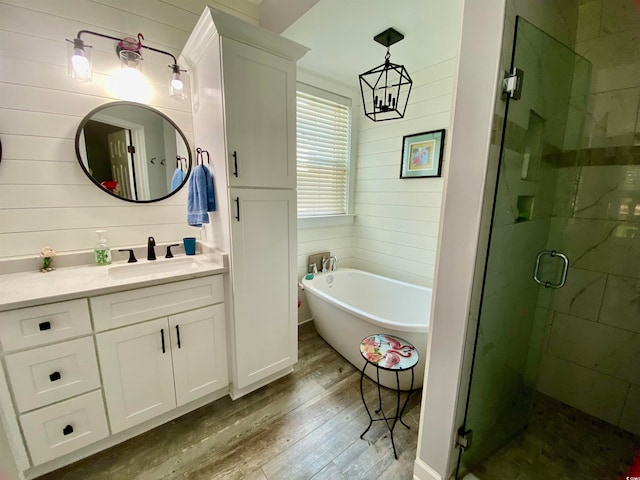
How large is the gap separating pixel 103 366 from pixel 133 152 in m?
1.32

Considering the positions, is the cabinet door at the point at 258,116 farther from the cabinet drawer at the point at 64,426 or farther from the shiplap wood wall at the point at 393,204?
the cabinet drawer at the point at 64,426

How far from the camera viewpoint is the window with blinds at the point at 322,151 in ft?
8.32

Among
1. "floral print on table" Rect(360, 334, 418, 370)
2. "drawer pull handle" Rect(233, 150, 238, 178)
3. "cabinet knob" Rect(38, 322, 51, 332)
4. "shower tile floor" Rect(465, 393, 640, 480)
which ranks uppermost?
"drawer pull handle" Rect(233, 150, 238, 178)

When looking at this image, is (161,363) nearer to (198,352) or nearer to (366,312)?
(198,352)

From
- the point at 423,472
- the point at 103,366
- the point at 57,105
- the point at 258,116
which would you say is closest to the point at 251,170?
the point at 258,116

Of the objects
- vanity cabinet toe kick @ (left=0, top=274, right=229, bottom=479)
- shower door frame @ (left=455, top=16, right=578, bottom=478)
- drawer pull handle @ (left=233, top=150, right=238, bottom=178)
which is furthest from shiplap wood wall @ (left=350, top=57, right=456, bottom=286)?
vanity cabinet toe kick @ (left=0, top=274, right=229, bottom=479)

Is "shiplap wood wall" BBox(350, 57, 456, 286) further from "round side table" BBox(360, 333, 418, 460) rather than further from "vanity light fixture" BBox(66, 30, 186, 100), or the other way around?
"vanity light fixture" BBox(66, 30, 186, 100)

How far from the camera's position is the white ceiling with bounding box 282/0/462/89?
155 centimetres

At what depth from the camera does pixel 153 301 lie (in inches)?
55.9

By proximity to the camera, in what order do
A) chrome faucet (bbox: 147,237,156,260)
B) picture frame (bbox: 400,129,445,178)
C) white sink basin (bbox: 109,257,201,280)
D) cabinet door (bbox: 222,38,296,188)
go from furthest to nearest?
picture frame (bbox: 400,129,445,178) → chrome faucet (bbox: 147,237,156,260) → white sink basin (bbox: 109,257,201,280) → cabinet door (bbox: 222,38,296,188)

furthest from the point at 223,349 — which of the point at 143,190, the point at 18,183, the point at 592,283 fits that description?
the point at 592,283

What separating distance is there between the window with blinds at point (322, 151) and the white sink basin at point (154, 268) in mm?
1224

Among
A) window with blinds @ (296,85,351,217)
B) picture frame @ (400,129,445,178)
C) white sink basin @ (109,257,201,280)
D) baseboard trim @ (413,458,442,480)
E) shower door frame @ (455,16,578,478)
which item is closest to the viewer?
shower door frame @ (455,16,578,478)

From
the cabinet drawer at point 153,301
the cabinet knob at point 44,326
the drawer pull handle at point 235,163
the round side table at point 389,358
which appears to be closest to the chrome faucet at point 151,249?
the cabinet drawer at point 153,301
